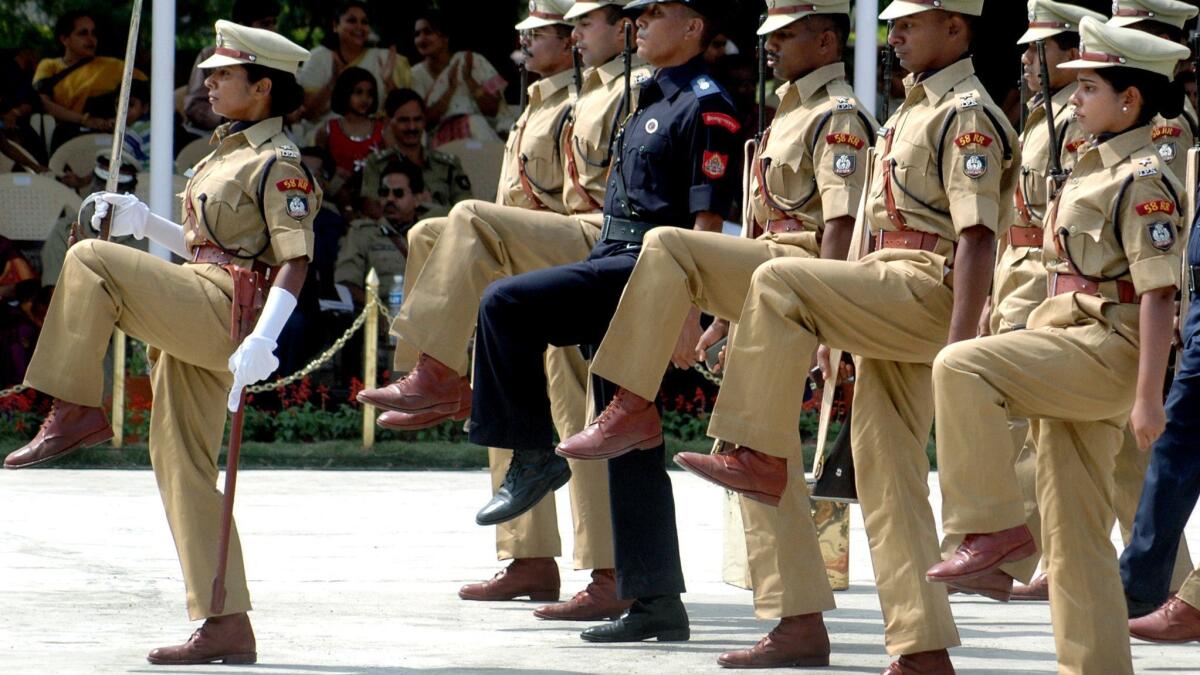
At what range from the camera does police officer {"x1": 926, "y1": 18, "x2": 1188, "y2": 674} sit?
5.93 m

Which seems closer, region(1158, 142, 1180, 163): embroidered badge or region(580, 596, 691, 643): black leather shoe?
region(580, 596, 691, 643): black leather shoe

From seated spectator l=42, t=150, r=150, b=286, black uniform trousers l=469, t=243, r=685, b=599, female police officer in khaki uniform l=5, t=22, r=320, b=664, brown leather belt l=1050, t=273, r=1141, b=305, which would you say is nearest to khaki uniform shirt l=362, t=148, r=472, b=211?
seated spectator l=42, t=150, r=150, b=286

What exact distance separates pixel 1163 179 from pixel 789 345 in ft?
3.69

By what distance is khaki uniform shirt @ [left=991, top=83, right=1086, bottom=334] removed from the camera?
813 centimetres

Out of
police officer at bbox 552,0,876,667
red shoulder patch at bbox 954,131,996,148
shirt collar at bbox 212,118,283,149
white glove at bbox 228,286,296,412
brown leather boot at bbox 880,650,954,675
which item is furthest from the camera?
shirt collar at bbox 212,118,283,149

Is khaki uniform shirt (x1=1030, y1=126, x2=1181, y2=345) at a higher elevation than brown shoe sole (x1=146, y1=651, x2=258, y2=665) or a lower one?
higher

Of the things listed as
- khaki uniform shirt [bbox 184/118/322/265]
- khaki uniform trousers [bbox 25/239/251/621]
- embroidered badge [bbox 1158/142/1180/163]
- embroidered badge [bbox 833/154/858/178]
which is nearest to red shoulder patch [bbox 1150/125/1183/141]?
embroidered badge [bbox 1158/142/1180/163]

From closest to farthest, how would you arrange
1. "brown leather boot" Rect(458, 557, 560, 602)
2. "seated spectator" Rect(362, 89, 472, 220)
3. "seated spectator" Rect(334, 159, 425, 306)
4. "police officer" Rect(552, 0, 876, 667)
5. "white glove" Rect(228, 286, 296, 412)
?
"white glove" Rect(228, 286, 296, 412)
"police officer" Rect(552, 0, 876, 667)
"brown leather boot" Rect(458, 557, 560, 602)
"seated spectator" Rect(334, 159, 425, 306)
"seated spectator" Rect(362, 89, 472, 220)

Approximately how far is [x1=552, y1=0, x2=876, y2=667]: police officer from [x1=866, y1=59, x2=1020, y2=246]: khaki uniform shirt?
263 millimetres

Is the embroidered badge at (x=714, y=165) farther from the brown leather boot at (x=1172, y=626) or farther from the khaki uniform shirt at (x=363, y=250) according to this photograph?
the khaki uniform shirt at (x=363, y=250)

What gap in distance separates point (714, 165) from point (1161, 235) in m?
1.66

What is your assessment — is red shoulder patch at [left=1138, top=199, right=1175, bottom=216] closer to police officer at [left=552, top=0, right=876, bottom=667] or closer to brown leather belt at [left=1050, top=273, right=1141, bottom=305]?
brown leather belt at [left=1050, top=273, right=1141, bottom=305]

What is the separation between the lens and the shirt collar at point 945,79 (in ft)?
21.3

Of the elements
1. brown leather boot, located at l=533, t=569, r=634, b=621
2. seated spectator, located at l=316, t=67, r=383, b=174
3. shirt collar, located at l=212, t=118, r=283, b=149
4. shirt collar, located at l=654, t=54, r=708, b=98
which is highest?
seated spectator, located at l=316, t=67, r=383, b=174
